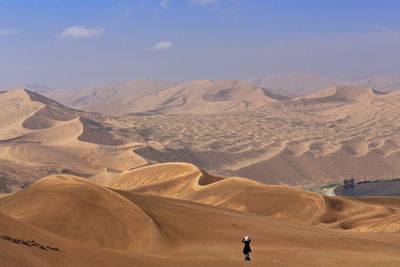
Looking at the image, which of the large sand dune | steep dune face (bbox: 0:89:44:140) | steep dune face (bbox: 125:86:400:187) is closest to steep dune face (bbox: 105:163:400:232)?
the large sand dune

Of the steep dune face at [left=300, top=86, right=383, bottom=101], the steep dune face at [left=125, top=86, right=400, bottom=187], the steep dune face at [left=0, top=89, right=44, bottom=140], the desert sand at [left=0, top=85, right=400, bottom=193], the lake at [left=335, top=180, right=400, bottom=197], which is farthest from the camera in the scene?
the steep dune face at [left=300, top=86, right=383, bottom=101]

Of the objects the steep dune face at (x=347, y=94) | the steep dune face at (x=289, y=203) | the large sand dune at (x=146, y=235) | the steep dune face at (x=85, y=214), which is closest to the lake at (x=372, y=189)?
the steep dune face at (x=289, y=203)

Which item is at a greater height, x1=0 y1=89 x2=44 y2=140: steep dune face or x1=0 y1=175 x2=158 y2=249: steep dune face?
x1=0 y1=89 x2=44 y2=140: steep dune face

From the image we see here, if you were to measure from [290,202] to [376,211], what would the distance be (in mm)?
5566

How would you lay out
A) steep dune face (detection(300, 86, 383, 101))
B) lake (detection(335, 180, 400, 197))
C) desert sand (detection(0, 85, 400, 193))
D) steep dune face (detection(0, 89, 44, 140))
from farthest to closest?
steep dune face (detection(300, 86, 383, 101)) < steep dune face (detection(0, 89, 44, 140)) < desert sand (detection(0, 85, 400, 193)) < lake (detection(335, 180, 400, 197))

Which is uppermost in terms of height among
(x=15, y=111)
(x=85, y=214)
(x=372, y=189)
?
(x=15, y=111)

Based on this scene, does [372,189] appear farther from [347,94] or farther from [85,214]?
[347,94]

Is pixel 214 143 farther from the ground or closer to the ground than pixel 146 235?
farther from the ground

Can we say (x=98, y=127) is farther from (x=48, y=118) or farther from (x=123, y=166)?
(x=123, y=166)

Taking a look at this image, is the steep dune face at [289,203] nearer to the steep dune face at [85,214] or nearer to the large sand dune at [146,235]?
the large sand dune at [146,235]

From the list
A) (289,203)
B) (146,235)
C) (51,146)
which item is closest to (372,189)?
(289,203)

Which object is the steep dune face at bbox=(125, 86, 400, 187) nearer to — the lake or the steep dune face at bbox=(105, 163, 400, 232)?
the lake

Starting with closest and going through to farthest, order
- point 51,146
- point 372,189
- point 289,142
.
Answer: point 372,189 < point 51,146 < point 289,142

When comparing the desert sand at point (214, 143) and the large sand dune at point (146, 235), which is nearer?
the large sand dune at point (146, 235)
